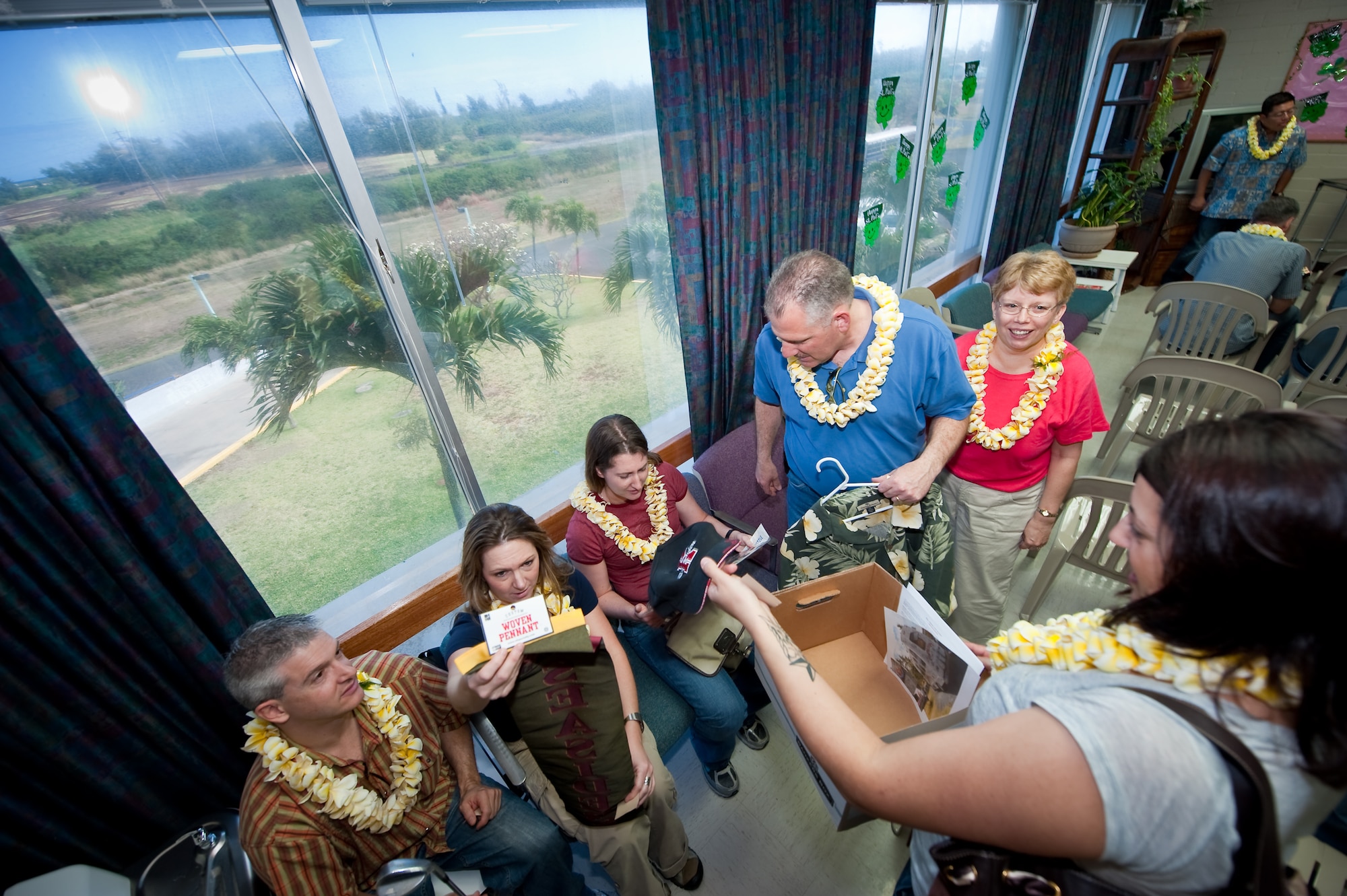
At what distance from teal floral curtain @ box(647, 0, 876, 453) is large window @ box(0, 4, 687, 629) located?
32 cm

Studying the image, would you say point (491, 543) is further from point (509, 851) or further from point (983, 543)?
point (983, 543)

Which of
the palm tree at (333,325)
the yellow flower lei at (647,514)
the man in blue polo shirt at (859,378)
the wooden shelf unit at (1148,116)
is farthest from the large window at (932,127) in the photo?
the palm tree at (333,325)

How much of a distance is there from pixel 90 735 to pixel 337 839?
0.69 meters

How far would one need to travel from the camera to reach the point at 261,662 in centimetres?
133

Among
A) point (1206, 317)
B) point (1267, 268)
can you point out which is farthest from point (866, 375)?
point (1267, 268)

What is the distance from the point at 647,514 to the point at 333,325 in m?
1.32

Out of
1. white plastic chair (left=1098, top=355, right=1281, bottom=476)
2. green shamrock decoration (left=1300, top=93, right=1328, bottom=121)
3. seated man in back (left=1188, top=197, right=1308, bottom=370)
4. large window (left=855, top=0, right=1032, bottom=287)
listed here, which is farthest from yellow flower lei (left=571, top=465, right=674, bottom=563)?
green shamrock decoration (left=1300, top=93, right=1328, bottom=121)

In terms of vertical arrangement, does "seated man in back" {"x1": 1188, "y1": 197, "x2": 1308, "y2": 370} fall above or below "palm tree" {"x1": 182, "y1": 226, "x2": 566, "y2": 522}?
below

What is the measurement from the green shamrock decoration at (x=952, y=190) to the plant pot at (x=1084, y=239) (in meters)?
1.18

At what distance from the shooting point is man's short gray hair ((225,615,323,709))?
133 cm

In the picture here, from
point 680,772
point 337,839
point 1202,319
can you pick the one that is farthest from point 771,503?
point 1202,319

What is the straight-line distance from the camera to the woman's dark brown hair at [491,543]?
1.69 metres

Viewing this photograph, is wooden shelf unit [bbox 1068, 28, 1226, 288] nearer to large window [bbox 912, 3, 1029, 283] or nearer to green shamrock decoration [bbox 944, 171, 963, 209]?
large window [bbox 912, 3, 1029, 283]

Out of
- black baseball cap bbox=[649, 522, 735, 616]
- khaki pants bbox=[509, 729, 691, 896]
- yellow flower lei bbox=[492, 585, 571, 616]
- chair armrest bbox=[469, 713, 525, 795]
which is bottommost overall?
khaki pants bbox=[509, 729, 691, 896]
